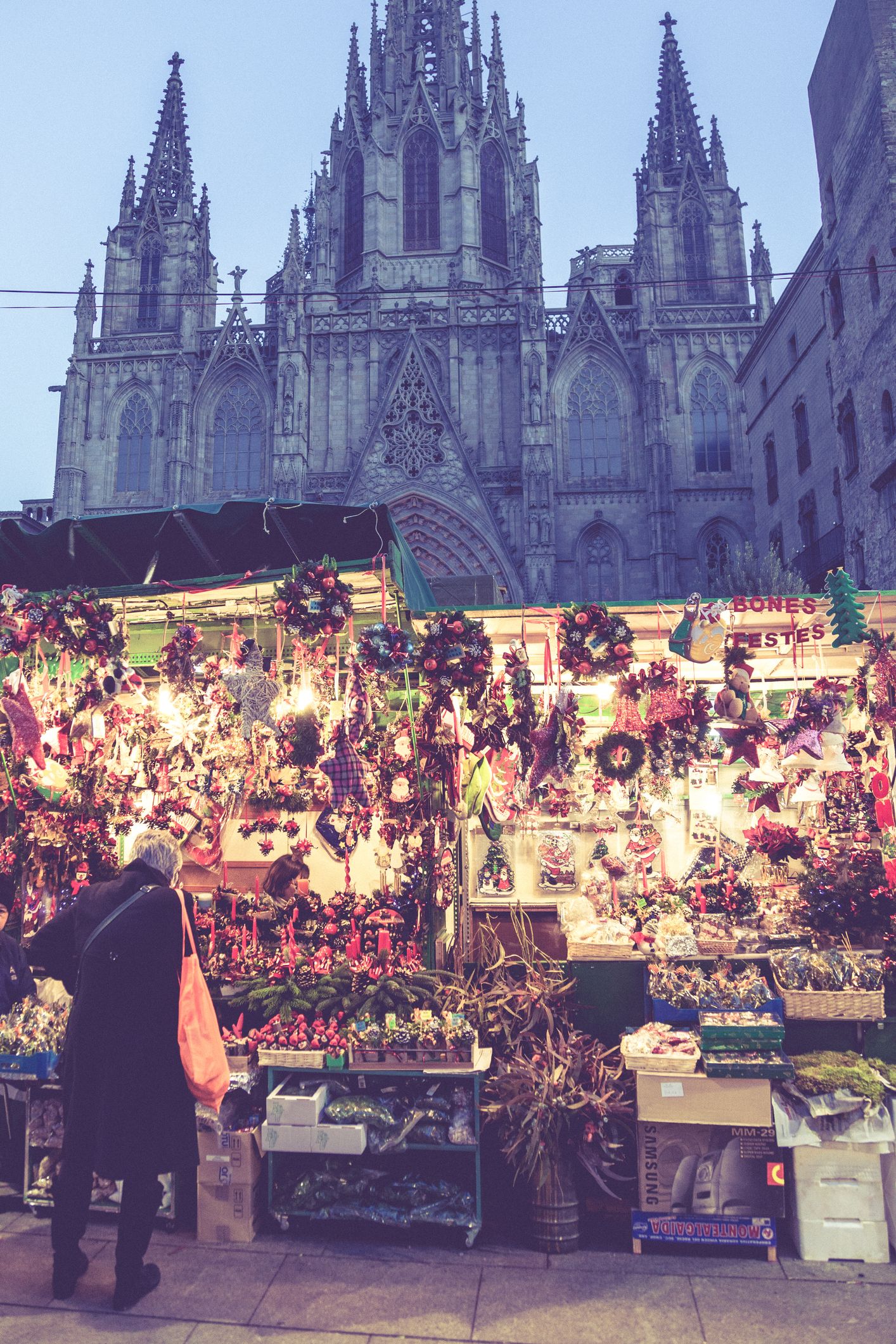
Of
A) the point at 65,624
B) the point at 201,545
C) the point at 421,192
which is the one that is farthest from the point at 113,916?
the point at 421,192

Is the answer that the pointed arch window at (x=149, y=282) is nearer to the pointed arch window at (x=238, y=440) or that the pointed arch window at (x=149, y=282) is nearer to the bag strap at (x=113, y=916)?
the pointed arch window at (x=238, y=440)

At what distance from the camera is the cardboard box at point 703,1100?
442 centimetres

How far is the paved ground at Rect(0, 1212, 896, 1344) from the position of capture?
146 inches

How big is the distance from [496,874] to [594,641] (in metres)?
2.91

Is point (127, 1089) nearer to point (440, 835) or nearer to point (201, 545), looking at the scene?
point (440, 835)

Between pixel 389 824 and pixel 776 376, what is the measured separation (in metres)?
23.7

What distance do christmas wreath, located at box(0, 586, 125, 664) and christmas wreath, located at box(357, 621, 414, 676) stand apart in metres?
1.59

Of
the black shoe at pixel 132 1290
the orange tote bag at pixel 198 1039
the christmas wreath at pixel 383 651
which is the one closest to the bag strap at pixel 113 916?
the orange tote bag at pixel 198 1039

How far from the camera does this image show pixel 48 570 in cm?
582

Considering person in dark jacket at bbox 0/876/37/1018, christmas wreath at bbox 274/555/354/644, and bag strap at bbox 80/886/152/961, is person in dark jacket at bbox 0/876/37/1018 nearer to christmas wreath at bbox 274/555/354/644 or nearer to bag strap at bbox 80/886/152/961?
bag strap at bbox 80/886/152/961

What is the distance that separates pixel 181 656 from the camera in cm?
556

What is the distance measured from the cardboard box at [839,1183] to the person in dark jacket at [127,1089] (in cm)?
288

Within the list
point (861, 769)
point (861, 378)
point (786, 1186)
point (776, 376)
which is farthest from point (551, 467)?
point (786, 1186)

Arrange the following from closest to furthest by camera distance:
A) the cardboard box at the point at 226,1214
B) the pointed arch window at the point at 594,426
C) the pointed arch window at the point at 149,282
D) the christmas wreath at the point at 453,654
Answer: the cardboard box at the point at 226,1214
the christmas wreath at the point at 453,654
the pointed arch window at the point at 594,426
the pointed arch window at the point at 149,282
